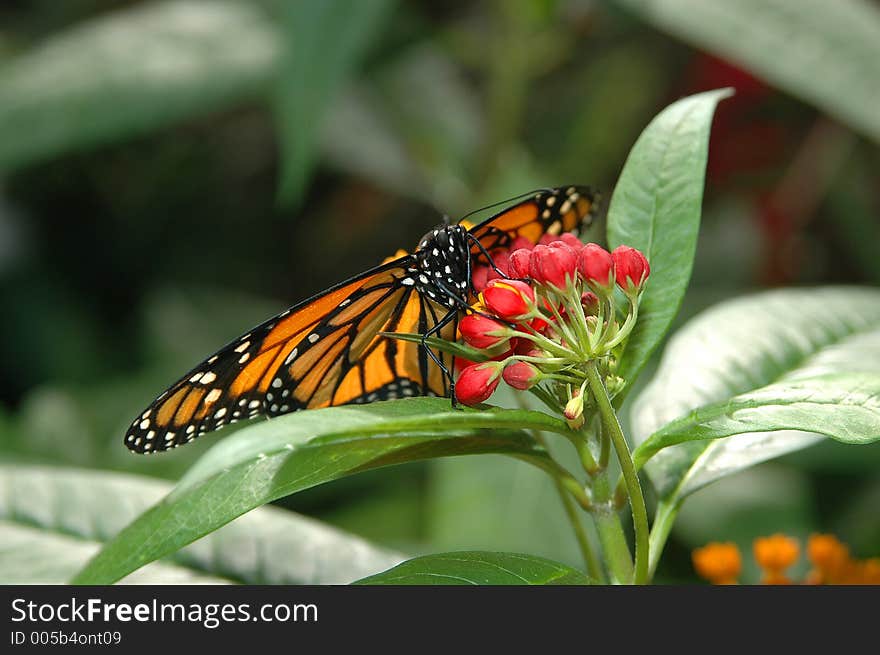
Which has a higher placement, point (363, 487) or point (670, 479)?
point (363, 487)

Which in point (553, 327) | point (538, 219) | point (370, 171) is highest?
point (370, 171)

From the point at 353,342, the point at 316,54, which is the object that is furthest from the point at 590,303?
the point at 316,54

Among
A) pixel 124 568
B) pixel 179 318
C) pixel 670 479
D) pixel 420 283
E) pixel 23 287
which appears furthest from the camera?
pixel 23 287

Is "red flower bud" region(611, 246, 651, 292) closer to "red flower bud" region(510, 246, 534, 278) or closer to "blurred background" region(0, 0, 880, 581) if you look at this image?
"red flower bud" region(510, 246, 534, 278)

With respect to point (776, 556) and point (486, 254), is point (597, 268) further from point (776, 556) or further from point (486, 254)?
point (776, 556)

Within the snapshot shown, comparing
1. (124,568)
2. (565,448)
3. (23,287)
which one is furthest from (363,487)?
(124,568)
